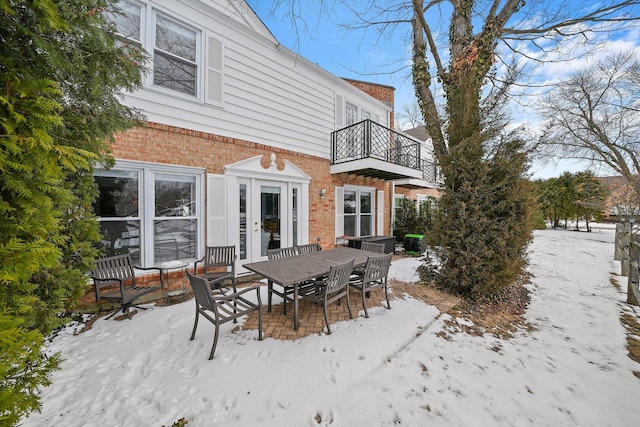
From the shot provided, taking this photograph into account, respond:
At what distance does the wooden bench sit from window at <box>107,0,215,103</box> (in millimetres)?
3458

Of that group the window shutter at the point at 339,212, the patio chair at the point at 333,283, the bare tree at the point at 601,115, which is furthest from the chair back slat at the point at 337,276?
the bare tree at the point at 601,115

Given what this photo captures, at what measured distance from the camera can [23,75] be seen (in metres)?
1.63

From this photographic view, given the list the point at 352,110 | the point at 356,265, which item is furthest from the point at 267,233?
the point at 352,110

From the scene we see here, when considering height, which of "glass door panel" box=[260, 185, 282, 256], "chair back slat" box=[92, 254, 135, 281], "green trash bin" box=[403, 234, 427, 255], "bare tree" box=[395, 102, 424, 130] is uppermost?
"bare tree" box=[395, 102, 424, 130]

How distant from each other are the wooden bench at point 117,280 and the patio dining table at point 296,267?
1.96 m

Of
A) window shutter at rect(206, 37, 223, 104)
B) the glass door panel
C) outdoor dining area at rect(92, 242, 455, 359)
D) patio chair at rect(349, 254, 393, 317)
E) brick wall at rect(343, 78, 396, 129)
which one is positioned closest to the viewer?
outdoor dining area at rect(92, 242, 455, 359)

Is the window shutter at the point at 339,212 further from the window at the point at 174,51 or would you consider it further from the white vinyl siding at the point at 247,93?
the window at the point at 174,51

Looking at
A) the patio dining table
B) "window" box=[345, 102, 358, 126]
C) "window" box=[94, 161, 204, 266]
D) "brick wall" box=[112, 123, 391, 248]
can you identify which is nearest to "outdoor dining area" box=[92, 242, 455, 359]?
the patio dining table

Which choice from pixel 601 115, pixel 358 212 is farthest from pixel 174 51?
pixel 601 115

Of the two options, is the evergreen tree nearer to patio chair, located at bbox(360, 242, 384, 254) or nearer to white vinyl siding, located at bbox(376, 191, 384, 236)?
patio chair, located at bbox(360, 242, 384, 254)

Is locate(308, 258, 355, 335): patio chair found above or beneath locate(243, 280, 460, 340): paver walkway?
above

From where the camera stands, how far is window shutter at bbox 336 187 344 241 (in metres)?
8.31

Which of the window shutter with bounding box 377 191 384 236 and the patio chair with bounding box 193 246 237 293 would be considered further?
the window shutter with bounding box 377 191 384 236

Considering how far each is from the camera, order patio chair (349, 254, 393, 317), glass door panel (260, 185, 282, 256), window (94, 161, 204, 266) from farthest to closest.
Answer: glass door panel (260, 185, 282, 256) → window (94, 161, 204, 266) → patio chair (349, 254, 393, 317)
